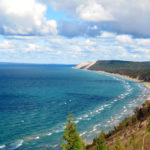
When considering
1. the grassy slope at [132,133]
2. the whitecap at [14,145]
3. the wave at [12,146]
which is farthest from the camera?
the whitecap at [14,145]

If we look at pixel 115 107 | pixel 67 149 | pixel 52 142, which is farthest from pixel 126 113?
pixel 67 149

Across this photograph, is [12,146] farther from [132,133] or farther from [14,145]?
[132,133]

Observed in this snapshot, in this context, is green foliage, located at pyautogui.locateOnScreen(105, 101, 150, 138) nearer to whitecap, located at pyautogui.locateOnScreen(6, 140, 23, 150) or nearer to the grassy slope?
the grassy slope

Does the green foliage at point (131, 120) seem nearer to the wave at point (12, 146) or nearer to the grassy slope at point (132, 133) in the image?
the grassy slope at point (132, 133)

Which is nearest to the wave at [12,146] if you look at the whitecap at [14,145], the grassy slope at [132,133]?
the whitecap at [14,145]

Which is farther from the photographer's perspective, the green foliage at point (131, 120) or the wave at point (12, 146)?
the green foliage at point (131, 120)

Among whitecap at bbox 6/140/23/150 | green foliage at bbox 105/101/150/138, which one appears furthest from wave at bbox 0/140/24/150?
green foliage at bbox 105/101/150/138

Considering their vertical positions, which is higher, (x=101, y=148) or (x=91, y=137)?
(x=101, y=148)

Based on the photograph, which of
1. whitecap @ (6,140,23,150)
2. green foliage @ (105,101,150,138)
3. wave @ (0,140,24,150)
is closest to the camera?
wave @ (0,140,24,150)

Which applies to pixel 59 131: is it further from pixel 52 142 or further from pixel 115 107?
pixel 115 107
